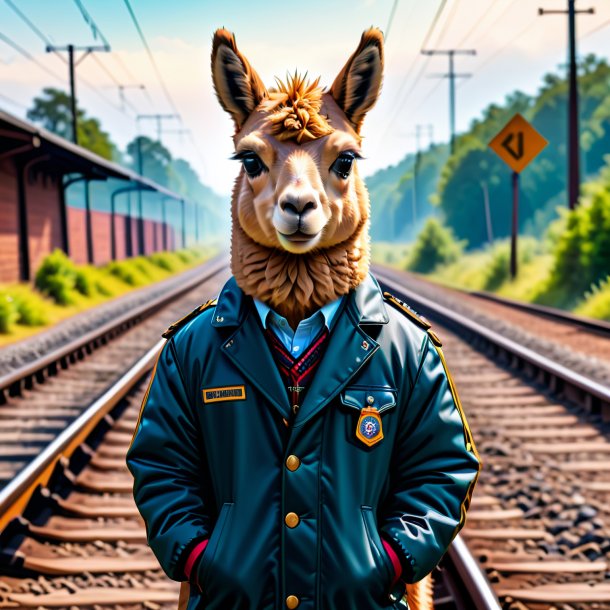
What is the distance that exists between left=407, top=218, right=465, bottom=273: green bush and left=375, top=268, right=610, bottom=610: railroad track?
86.0 feet

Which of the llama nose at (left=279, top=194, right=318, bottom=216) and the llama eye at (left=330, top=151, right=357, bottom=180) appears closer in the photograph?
the llama nose at (left=279, top=194, right=318, bottom=216)

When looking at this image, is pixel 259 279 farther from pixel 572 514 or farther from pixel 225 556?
pixel 572 514

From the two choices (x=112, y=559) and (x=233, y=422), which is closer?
(x=233, y=422)

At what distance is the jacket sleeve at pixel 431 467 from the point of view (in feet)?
5.90

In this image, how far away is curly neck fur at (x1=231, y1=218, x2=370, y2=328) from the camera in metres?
1.81

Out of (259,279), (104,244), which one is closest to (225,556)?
(259,279)

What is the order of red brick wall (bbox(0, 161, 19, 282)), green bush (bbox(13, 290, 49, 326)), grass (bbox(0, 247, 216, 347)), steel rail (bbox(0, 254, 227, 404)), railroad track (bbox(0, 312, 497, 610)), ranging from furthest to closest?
red brick wall (bbox(0, 161, 19, 282))
green bush (bbox(13, 290, 49, 326))
grass (bbox(0, 247, 216, 347))
steel rail (bbox(0, 254, 227, 404))
railroad track (bbox(0, 312, 497, 610))

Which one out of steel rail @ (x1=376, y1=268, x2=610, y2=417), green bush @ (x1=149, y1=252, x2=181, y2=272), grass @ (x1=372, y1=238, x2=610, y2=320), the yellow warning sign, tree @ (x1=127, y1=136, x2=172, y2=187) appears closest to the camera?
steel rail @ (x1=376, y1=268, x2=610, y2=417)

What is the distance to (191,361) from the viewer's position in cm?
188

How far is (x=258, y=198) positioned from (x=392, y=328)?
1.58ft

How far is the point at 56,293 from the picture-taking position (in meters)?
18.5

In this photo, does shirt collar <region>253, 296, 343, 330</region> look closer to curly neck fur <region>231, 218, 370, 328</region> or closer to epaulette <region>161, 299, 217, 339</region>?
curly neck fur <region>231, 218, 370, 328</region>

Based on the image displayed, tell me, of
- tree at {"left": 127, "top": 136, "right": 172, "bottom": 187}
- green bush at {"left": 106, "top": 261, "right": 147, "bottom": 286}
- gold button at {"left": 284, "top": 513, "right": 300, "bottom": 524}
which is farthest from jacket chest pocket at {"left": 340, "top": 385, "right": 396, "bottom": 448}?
tree at {"left": 127, "top": 136, "right": 172, "bottom": 187}

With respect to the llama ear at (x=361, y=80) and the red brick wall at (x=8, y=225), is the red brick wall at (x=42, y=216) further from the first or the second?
the llama ear at (x=361, y=80)
